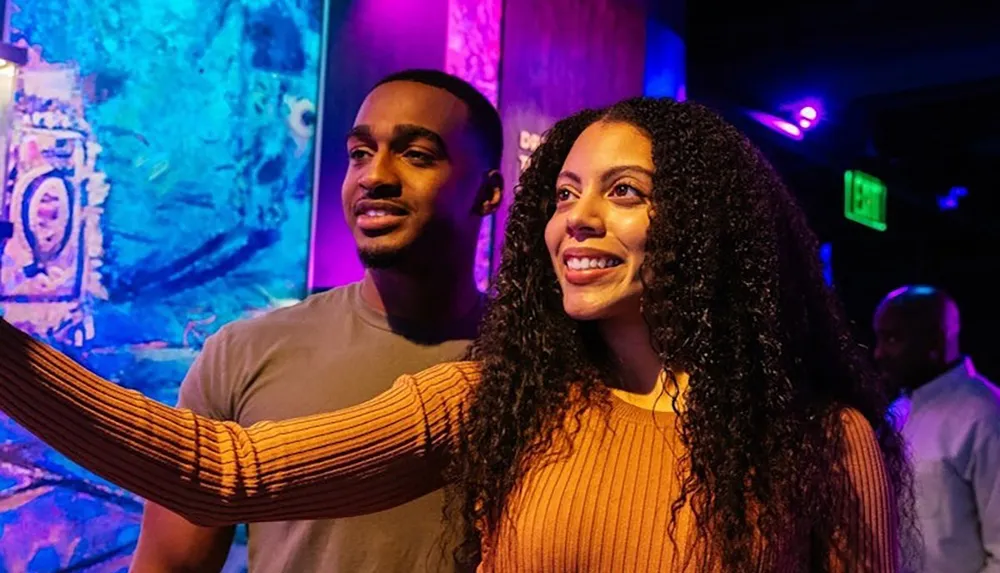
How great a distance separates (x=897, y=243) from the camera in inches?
374

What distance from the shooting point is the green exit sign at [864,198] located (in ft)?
24.3

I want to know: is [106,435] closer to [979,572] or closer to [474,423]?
[474,423]

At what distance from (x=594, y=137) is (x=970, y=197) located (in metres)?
8.53

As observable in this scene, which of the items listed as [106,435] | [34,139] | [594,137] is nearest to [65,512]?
[34,139]

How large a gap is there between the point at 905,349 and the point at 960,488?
65 cm

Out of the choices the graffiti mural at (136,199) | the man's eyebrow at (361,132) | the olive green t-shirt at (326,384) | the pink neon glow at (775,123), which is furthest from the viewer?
the pink neon glow at (775,123)

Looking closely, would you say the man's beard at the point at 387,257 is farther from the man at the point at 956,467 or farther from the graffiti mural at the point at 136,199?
the man at the point at 956,467

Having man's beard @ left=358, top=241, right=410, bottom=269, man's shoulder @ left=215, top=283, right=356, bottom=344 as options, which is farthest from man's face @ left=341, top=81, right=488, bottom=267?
man's shoulder @ left=215, top=283, right=356, bottom=344

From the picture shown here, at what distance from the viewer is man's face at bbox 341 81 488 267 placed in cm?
164

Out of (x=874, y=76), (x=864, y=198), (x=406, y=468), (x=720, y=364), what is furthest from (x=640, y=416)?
(x=864, y=198)

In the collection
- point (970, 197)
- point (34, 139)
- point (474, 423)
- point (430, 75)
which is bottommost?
point (474, 423)

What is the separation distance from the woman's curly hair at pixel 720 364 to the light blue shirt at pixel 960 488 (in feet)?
4.73

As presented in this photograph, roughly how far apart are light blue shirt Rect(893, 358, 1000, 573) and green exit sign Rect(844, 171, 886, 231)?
4910mm

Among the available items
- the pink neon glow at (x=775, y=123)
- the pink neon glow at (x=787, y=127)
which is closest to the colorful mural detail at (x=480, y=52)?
the pink neon glow at (x=775, y=123)
